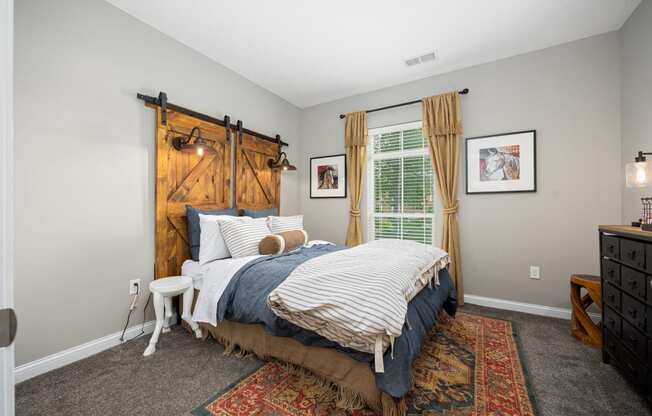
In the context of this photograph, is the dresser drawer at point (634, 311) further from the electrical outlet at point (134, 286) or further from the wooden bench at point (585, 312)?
the electrical outlet at point (134, 286)

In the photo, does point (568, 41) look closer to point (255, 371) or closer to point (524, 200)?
point (524, 200)

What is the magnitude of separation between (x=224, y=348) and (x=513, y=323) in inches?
105

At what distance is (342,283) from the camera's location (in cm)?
150

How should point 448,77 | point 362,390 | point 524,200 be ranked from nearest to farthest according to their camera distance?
point 362,390 < point 524,200 < point 448,77

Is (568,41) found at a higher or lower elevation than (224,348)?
higher

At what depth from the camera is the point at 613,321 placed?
70.3 inches

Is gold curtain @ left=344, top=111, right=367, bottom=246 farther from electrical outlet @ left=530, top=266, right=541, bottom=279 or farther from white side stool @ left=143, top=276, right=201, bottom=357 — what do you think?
white side stool @ left=143, top=276, right=201, bottom=357

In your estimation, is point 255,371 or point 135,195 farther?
point 135,195

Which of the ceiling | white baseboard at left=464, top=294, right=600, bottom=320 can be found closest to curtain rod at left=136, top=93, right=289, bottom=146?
the ceiling

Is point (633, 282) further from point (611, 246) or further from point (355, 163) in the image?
point (355, 163)

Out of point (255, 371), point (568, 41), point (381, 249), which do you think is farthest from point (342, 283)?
point (568, 41)

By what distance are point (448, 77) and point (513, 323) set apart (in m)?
2.82

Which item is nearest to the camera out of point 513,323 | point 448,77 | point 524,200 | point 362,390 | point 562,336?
point 362,390

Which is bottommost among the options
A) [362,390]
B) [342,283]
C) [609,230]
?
[362,390]
